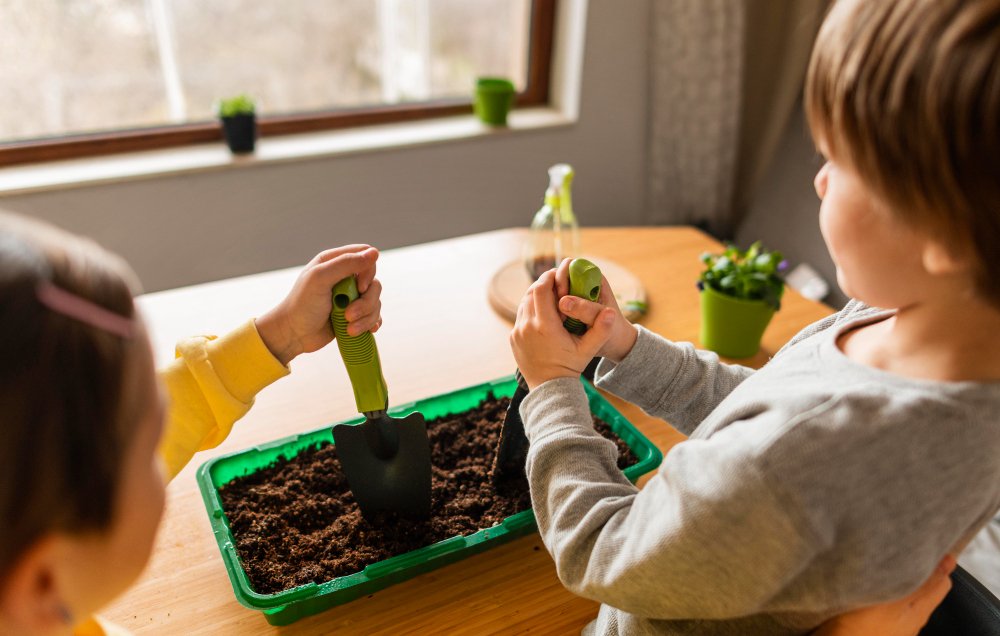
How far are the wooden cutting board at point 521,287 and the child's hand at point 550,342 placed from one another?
0.51 meters

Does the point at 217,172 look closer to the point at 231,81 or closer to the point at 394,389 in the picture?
the point at 231,81

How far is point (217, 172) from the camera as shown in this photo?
2.02m

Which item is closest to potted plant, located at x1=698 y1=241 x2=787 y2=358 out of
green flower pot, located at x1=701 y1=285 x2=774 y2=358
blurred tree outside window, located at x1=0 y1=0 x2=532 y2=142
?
green flower pot, located at x1=701 y1=285 x2=774 y2=358

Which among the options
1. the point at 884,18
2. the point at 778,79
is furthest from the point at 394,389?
the point at 778,79

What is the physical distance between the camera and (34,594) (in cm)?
45

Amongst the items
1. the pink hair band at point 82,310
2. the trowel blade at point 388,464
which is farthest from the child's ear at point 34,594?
the trowel blade at point 388,464

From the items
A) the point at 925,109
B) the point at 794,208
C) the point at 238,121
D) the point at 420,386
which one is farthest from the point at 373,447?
the point at 794,208

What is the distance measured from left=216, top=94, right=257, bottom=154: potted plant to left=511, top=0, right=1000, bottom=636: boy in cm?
176

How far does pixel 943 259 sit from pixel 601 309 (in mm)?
323

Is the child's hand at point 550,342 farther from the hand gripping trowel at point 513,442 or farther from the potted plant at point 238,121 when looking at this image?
the potted plant at point 238,121

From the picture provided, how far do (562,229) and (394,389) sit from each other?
19.5 inches

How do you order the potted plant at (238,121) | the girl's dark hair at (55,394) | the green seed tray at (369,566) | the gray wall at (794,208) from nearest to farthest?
the girl's dark hair at (55,394)
the green seed tray at (369,566)
the potted plant at (238,121)
the gray wall at (794,208)

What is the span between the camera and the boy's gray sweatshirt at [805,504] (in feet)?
1.69

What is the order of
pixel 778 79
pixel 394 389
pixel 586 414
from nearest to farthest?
pixel 586 414 → pixel 394 389 → pixel 778 79
